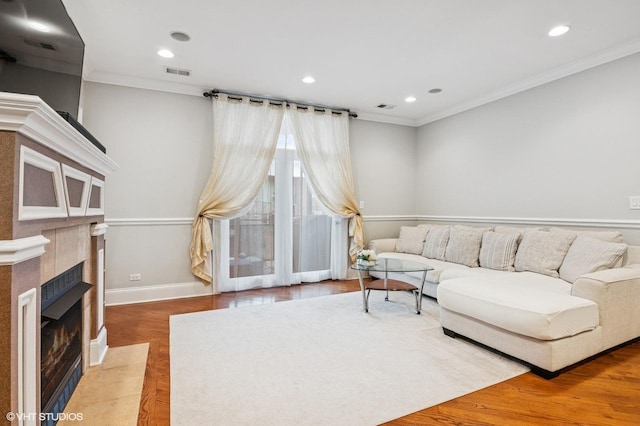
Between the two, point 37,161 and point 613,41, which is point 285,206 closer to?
point 37,161

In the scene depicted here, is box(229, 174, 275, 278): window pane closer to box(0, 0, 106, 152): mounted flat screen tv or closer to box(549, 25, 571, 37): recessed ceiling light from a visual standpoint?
box(0, 0, 106, 152): mounted flat screen tv

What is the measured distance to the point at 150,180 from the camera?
392 centimetres

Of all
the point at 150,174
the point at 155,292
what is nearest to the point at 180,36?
the point at 150,174

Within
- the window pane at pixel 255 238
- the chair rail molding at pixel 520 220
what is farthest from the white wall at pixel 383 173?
the window pane at pixel 255 238

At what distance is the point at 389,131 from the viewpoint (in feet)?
18.0

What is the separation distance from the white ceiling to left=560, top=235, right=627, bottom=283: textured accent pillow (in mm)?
1891

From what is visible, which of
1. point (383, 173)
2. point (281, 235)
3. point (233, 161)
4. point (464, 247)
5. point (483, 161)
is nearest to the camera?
point (464, 247)

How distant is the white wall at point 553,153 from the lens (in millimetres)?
3098

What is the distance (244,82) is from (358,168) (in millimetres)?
2235

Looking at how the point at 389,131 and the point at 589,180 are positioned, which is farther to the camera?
the point at 389,131

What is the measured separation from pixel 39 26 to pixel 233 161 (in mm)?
2648

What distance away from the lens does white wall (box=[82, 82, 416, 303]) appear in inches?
147

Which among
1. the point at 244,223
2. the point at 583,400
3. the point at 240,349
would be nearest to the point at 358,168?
the point at 244,223

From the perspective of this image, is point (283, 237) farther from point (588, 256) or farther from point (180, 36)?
point (588, 256)
